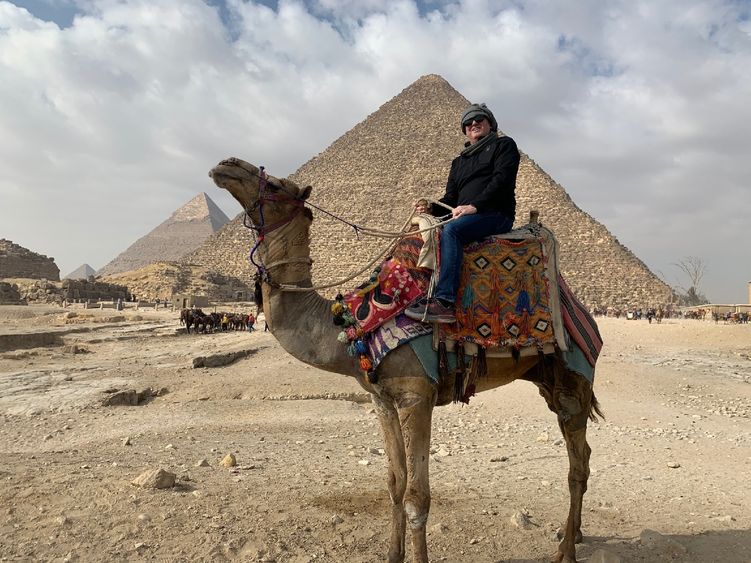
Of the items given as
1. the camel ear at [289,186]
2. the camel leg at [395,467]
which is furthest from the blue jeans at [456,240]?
the camel ear at [289,186]

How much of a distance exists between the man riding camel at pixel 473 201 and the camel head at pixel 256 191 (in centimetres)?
70

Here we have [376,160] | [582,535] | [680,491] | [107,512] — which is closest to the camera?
[107,512]

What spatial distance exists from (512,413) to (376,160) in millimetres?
117589

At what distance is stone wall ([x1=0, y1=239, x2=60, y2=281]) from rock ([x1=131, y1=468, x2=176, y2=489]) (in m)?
62.4

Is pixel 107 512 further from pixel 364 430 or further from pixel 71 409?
pixel 71 409

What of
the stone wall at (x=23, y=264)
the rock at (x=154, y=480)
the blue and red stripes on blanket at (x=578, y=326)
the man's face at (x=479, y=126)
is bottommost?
the rock at (x=154, y=480)

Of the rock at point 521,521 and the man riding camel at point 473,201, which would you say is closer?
the man riding camel at point 473,201

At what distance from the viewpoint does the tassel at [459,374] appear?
281cm

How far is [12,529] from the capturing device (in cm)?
296

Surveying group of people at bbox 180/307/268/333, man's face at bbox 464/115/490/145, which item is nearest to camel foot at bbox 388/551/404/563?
man's face at bbox 464/115/490/145

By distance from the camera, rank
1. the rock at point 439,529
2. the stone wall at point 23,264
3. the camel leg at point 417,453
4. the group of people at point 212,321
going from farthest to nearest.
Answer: the stone wall at point 23,264 → the group of people at point 212,321 → the rock at point 439,529 → the camel leg at point 417,453

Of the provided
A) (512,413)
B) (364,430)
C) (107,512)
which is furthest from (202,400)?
(107,512)

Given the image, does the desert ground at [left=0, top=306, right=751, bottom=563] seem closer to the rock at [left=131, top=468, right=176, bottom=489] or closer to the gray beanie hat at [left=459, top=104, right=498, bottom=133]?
the rock at [left=131, top=468, right=176, bottom=489]

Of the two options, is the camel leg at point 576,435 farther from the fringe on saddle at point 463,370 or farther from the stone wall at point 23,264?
the stone wall at point 23,264
